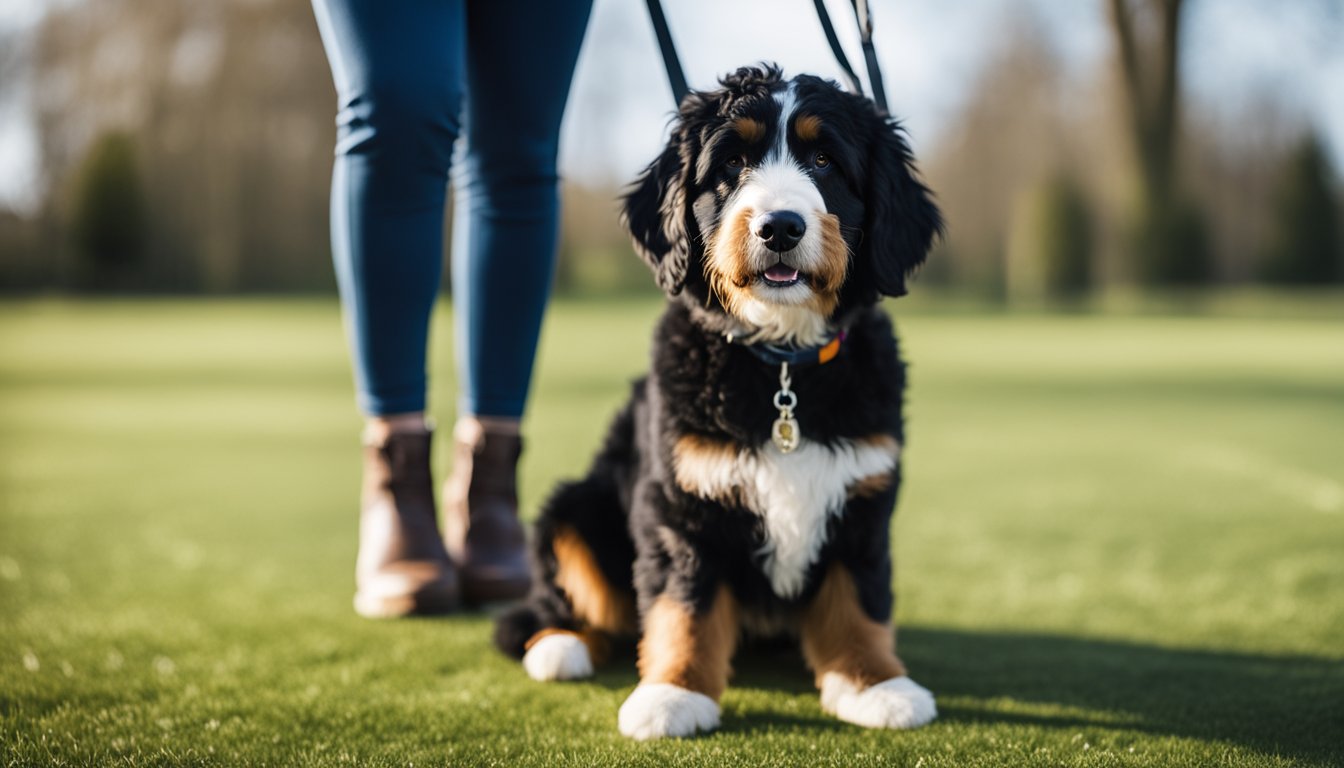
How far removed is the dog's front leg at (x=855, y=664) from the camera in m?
2.03

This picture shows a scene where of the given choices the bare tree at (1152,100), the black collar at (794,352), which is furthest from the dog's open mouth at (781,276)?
the bare tree at (1152,100)

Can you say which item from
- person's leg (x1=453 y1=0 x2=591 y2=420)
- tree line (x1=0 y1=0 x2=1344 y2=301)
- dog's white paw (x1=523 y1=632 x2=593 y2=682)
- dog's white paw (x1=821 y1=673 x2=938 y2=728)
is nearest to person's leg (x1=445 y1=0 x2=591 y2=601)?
person's leg (x1=453 y1=0 x2=591 y2=420)

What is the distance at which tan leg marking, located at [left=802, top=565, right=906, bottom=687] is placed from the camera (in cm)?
215

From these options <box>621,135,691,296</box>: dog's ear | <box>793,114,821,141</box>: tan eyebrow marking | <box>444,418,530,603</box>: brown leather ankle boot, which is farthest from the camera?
<box>444,418,530,603</box>: brown leather ankle boot

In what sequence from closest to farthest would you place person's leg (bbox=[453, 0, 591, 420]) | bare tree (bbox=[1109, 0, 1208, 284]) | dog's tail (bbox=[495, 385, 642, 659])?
dog's tail (bbox=[495, 385, 642, 659])
person's leg (bbox=[453, 0, 591, 420])
bare tree (bbox=[1109, 0, 1208, 284])

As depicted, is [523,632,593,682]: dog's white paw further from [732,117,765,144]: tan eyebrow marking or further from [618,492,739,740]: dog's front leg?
[732,117,765,144]: tan eyebrow marking

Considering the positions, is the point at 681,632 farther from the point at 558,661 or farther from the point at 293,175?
Result: the point at 293,175

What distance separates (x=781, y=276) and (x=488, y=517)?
3.82 ft

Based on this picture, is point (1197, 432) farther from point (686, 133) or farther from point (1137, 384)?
point (686, 133)

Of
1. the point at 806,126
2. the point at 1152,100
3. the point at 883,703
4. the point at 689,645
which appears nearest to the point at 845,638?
the point at 883,703

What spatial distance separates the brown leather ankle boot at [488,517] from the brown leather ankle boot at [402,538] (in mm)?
115

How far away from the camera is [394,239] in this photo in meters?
2.70

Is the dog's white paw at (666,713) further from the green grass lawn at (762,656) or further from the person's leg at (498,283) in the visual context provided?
the person's leg at (498,283)

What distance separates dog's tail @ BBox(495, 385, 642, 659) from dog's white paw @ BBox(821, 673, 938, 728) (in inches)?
20.4
